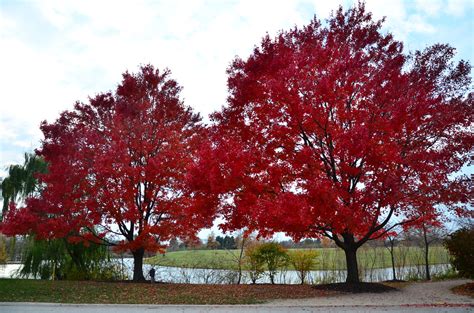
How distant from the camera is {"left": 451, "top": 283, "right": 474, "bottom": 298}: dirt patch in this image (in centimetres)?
1242

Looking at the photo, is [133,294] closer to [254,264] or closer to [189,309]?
[189,309]

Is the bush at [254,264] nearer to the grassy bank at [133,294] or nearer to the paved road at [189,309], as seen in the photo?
the grassy bank at [133,294]

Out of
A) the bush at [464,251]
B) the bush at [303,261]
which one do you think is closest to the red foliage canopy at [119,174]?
the bush at [303,261]

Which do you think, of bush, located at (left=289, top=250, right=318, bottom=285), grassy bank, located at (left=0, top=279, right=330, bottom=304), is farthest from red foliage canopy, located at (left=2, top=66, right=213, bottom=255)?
bush, located at (left=289, top=250, right=318, bottom=285)

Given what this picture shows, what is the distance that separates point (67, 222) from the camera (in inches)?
664

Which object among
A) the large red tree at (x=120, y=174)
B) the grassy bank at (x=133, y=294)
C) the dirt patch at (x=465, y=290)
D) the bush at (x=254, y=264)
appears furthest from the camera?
the bush at (x=254, y=264)

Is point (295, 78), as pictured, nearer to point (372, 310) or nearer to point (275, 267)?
point (372, 310)

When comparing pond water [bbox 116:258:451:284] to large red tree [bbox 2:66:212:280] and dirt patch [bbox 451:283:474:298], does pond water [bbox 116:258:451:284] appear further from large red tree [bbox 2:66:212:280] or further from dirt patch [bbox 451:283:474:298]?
dirt patch [bbox 451:283:474:298]

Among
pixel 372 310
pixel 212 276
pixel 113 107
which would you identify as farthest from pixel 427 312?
pixel 113 107

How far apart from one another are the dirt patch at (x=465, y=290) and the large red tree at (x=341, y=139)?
2.79 metres

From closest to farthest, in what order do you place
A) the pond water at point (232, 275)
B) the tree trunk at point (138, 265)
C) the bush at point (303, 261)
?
1. the tree trunk at point (138, 265)
2. the bush at point (303, 261)
3. the pond water at point (232, 275)

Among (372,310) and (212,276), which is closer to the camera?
(372,310)

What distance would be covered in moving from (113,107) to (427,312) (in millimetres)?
15535

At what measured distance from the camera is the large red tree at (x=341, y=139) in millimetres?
11984
